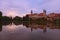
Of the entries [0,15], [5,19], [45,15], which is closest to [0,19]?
[0,15]

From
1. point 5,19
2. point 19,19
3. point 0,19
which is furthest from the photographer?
point 19,19

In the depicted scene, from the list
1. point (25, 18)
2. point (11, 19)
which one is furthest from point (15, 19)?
point (25, 18)

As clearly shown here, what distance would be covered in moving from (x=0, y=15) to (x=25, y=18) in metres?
15.4

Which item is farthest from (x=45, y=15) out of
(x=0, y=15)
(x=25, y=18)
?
(x=0, y=15)

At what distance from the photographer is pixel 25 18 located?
85062 millimetres

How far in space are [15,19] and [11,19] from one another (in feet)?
7.52

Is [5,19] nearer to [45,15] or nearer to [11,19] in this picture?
[11,19]

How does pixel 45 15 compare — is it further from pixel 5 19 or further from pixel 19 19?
pixel 5 19

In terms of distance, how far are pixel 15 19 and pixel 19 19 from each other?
2.38 meters

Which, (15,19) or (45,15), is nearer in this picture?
(45,15)

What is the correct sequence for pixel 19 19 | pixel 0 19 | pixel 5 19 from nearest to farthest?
pixel 0 19
pixel 5 19
pixel 19 19

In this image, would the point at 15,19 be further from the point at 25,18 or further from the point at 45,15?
the point at 45,15

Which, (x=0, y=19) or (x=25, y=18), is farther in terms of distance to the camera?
(x=25, y=18)

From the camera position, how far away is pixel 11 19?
90375mm
